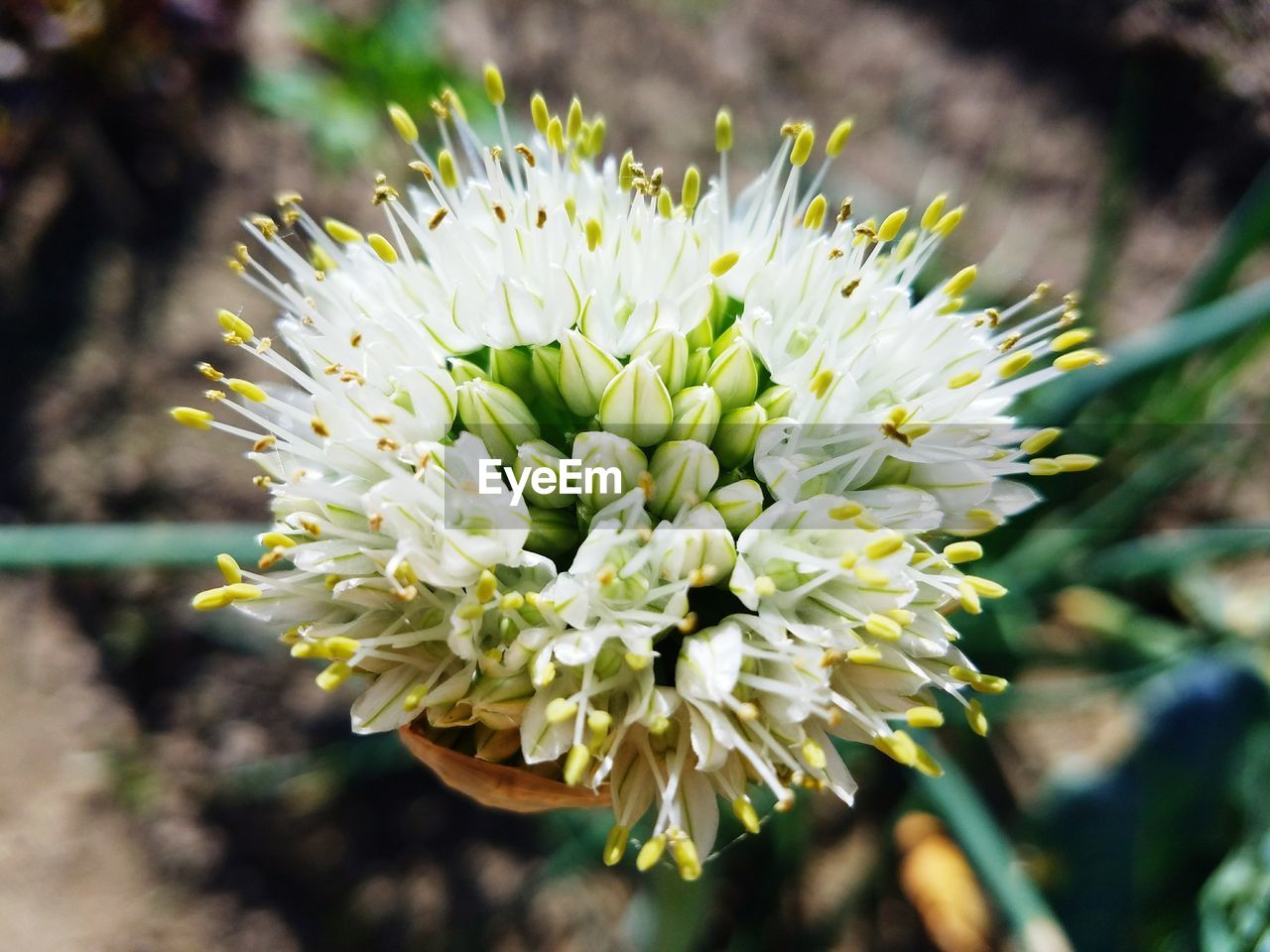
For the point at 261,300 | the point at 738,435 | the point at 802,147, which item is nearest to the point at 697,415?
the point at 738,435

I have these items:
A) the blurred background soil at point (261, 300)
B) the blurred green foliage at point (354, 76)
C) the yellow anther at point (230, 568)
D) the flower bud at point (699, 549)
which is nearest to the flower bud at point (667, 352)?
the flower bud at point (699, 549)

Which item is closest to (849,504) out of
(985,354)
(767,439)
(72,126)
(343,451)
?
(767,439)

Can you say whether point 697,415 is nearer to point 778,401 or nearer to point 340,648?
point 778,401

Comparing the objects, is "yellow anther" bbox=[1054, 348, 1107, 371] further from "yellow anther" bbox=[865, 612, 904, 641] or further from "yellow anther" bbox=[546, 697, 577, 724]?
"yellow anther" bbox=[546, 697, 577, 724]

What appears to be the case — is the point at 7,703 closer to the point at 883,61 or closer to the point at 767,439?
the point at 767,439

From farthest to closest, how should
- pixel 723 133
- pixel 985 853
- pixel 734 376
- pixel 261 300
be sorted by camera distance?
pixel 261 300 → pixel 985 853 → pixel 723 133 → pixel 734 376
